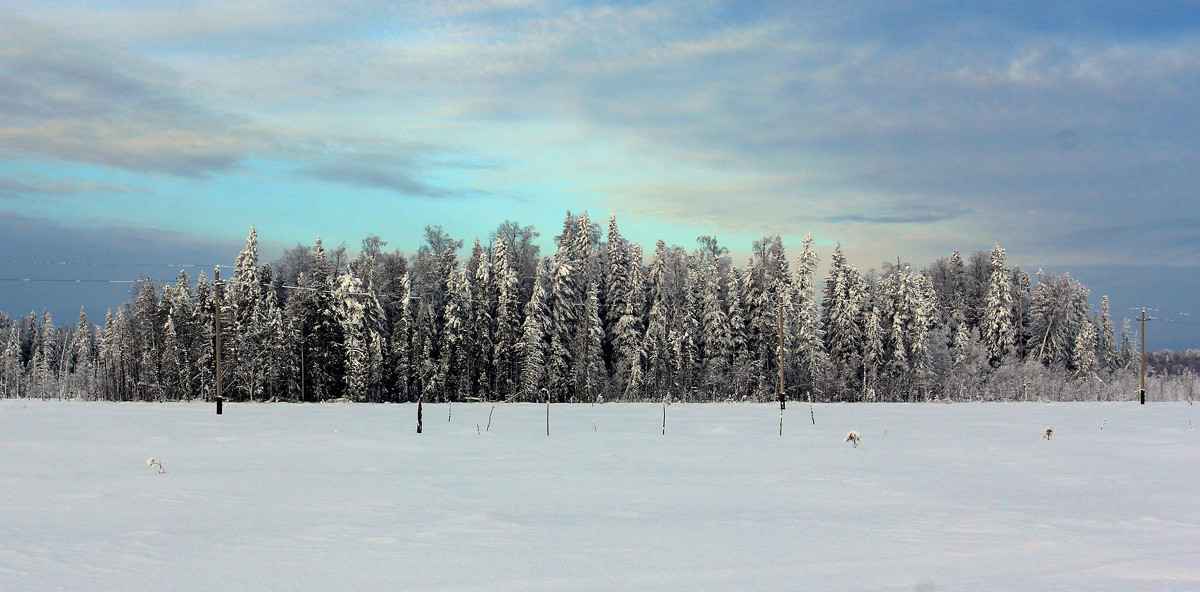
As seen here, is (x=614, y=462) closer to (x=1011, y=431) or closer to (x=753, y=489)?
(x=753, y=489)

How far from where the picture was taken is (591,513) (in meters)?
13.1

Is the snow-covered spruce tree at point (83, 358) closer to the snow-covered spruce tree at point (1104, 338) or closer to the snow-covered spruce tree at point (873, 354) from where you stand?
the snow-covered spruce tree at point (873, 354)

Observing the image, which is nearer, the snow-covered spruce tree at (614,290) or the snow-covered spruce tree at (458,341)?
the snow-covered spruce tree at (458,341)

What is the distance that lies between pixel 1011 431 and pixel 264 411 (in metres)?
35.2

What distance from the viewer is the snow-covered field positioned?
909cm

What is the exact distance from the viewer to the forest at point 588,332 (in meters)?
63.0

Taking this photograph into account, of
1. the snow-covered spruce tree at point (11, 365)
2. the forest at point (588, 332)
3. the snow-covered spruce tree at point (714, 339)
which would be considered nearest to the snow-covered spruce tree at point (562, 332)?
the forest at point (588, 332)

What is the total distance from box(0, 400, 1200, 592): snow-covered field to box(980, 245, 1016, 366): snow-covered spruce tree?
53.4m

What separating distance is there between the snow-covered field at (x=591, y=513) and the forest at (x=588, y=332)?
36144mm

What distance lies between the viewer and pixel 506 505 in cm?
1373

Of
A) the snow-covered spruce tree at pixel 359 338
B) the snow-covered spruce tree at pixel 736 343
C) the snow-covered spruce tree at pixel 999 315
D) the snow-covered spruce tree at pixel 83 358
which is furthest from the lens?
the snow-covered spruce tree at pixel 83 358

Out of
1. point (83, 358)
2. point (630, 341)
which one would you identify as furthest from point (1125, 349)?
point (83, 358)

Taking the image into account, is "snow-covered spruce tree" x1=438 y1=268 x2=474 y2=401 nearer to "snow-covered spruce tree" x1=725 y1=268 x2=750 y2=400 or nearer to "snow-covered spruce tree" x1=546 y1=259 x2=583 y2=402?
"snow-covered spruce tree" x1=546 y1=259 x2=583 y2=402

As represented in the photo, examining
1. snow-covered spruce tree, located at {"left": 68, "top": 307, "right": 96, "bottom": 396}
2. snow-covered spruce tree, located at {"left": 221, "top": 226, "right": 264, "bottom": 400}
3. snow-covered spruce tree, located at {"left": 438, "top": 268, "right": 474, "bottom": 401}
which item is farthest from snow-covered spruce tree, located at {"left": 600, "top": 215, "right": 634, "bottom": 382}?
snow-covered spruce tree, located at {"left": 68, "top": 307, "right": 96, "bottom": 396}
